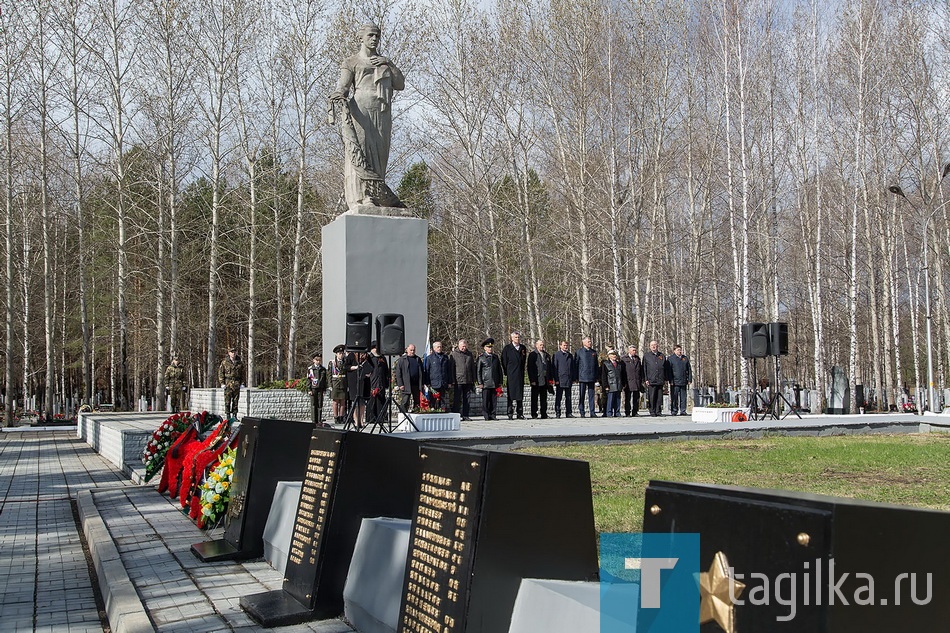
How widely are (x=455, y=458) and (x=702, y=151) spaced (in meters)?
33.9

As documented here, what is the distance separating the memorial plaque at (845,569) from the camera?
180cm

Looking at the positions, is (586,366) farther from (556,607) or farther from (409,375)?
(556,607)

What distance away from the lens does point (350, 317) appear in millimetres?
13188

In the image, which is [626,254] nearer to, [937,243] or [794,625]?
[937,243]

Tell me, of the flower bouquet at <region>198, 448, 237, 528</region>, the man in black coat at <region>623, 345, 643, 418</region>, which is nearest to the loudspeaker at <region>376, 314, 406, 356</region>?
the flower bouquet at <region>198, 448, 237, 528</region>

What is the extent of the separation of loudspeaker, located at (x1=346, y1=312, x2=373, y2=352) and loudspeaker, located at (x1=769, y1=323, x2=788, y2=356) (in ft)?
24.9

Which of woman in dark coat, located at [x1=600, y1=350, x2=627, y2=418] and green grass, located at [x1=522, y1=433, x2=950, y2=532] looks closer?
green grass, located at [x1=522, y1=433, x2=950, y2=532]

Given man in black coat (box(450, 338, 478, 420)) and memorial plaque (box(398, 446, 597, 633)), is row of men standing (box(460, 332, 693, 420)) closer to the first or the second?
man in black coat (box(450, 338, 478, 420))

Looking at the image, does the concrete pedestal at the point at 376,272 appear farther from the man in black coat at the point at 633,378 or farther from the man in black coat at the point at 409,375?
the man in black coat at the point at 633,378

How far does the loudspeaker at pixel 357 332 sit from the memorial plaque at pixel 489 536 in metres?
9.32

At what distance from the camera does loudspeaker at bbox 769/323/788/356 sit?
16359mm

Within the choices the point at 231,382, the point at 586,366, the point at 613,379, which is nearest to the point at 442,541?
the point at 586,366

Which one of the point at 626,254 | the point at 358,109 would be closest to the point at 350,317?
the point at 358,109

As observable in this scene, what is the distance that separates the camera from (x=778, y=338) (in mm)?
16484
